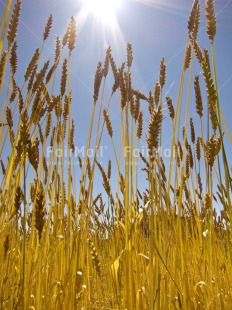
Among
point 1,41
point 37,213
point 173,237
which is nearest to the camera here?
point 37,213

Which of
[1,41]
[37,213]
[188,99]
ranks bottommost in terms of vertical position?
[37,213]

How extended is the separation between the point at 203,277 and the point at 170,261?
19 centimetres

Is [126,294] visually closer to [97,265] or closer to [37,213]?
[97,265]

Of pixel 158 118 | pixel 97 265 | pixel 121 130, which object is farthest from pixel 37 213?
pixel 121 130

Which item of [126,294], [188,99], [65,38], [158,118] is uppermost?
[65,38]

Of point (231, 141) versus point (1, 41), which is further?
point (231, 141)

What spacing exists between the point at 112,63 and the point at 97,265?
93 cm

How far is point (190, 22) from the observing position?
1.17m

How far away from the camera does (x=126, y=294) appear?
116 centimetres

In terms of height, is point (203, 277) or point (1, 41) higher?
point (1, 41)

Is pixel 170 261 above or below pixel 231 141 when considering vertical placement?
below

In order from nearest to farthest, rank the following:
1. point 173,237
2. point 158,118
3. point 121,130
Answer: point 158,118 < point 173,237 < point 121,130

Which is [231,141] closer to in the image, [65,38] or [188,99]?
[188,99]

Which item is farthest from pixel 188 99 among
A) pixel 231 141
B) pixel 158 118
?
pixel 158 118
